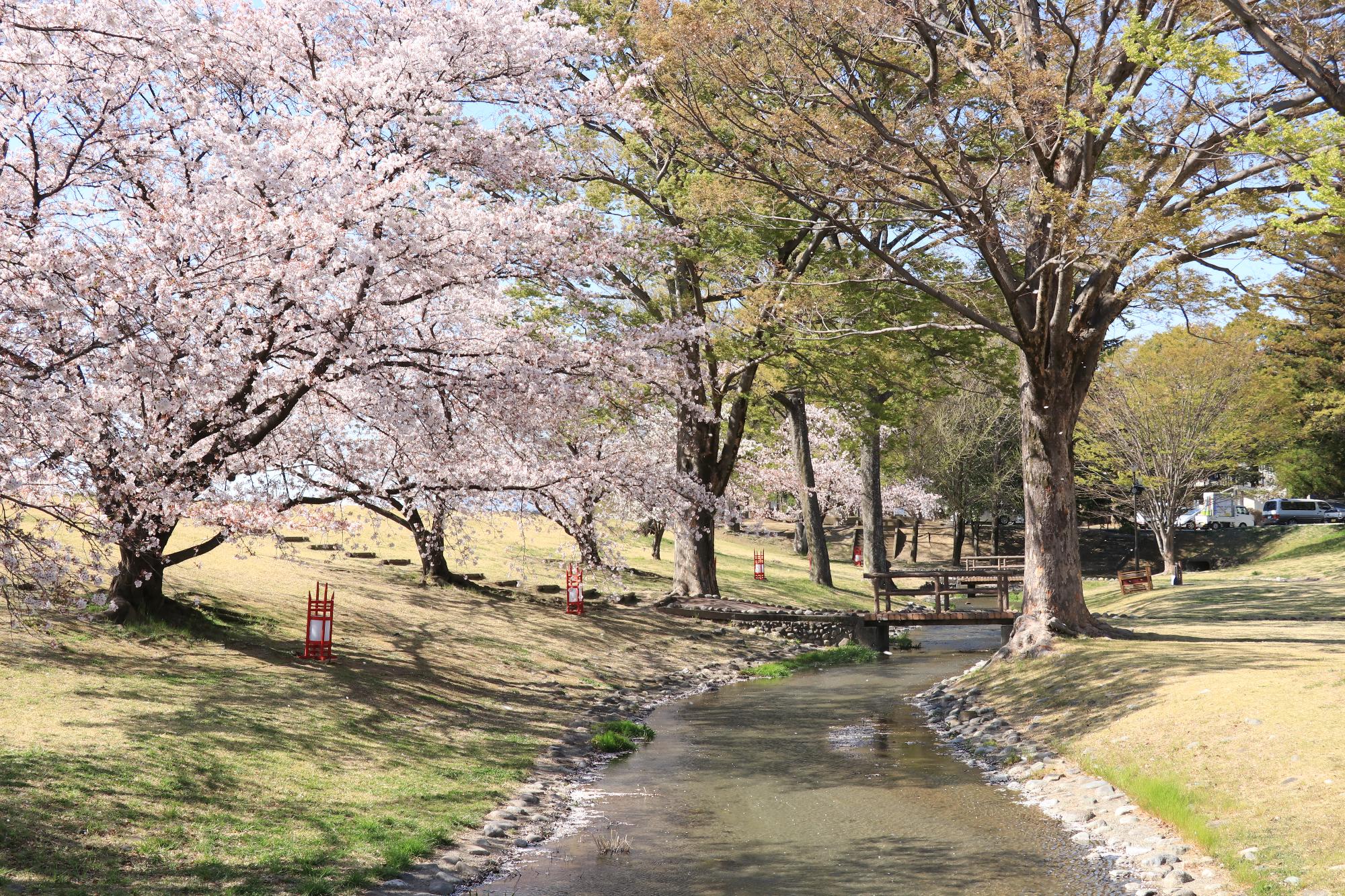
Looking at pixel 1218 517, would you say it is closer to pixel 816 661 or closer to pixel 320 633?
A: pixel 816 661

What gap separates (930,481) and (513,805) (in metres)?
39.6

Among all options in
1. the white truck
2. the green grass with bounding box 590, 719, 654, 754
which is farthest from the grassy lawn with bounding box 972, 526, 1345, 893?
the white truck

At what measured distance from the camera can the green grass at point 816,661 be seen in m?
20.5

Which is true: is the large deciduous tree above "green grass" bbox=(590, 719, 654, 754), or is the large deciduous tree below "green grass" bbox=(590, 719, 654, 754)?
above

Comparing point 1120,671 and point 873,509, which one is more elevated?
point 873,509

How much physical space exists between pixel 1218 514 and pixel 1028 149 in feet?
200

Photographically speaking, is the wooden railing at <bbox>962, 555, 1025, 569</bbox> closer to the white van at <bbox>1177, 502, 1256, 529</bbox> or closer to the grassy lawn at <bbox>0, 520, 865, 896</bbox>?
the grassy lawn at <bbox>0, 520, 865, 896</bbox>

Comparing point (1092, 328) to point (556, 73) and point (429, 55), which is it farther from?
point (429, 55)

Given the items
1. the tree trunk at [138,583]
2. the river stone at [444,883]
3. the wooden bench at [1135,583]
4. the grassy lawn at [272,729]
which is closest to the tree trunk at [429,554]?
the grassy lawn at [272,729]

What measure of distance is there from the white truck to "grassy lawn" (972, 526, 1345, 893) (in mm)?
42412

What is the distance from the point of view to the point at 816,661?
890 inches

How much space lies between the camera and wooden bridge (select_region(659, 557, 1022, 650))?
74.3 feet

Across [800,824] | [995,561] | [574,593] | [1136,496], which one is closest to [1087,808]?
[800,824]

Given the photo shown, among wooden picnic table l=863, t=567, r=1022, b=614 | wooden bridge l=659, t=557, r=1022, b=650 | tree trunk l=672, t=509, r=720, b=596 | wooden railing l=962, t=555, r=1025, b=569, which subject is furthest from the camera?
wooden railing l=962, t=555, r=1025, b=569
